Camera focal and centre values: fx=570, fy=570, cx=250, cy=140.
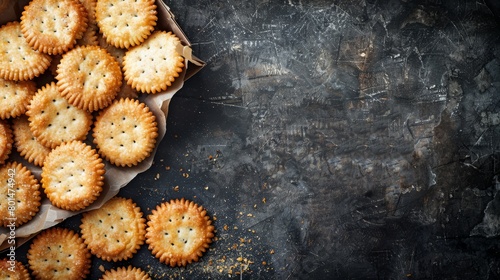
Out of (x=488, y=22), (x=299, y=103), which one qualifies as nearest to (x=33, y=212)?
(x=299, y=103)

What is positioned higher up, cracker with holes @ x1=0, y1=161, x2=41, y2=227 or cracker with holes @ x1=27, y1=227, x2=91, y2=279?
cracker with holes @ x1=0, y1=161, x2=41, y2=227

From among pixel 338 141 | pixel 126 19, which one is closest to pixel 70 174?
pixel 126 19

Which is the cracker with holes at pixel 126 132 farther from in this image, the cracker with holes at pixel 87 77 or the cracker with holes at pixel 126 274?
the cracker with holes at pixel 126 274

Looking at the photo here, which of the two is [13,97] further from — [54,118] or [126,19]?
[126,19]

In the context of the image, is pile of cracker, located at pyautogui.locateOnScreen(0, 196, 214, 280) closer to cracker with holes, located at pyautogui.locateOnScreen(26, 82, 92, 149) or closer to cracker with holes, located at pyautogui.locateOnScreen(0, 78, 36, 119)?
cracker with holes, located at pyautogui.locateOnScreen(26, 82, 92, 149)

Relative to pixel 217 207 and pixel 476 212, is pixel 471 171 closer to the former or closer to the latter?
pixel 476 212

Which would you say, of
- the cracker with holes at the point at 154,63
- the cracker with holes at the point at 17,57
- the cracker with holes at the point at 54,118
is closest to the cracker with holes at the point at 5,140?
the cracker with holes at the point at 54,118

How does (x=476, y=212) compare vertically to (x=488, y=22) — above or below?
below

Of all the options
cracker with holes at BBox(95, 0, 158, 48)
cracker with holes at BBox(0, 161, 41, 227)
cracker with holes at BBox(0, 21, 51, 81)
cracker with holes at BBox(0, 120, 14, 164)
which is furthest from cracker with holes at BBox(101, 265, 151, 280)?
cracker with holes at BBox(95, 0, 158, 48)

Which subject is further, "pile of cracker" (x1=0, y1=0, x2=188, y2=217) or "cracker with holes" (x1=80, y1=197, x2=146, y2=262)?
"cracker with holes" (x1=80, y1=197, x2=146, y2=262)
